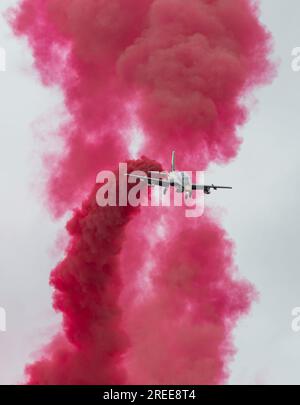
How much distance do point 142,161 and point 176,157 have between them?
6214 mm

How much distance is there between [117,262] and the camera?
198 metres

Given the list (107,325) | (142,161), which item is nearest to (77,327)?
(107,325)

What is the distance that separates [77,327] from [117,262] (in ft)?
20.2
